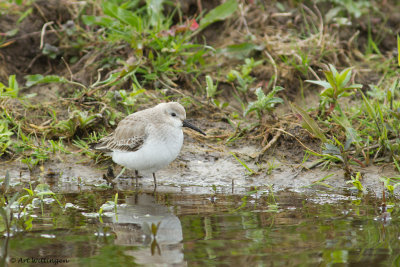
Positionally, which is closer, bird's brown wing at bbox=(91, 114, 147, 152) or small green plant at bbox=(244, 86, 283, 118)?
bird's brown wing at bbox=(91, 114, 147, 152)

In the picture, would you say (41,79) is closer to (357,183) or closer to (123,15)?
(123,15)

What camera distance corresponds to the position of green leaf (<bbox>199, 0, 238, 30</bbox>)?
8.25 m

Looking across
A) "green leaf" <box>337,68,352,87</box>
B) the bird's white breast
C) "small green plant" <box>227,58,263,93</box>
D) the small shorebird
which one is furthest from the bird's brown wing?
"green leaf" <box>337,68,352,87</box>

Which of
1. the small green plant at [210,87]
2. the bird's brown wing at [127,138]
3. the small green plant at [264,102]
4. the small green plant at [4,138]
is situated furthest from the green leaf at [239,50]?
the small green plant at [4,138]

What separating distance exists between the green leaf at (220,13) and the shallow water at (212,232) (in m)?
3.21

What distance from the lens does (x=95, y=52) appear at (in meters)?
8.27

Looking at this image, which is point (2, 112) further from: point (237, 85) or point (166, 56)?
point (237, 85)

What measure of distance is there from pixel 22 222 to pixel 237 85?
13.2 ft

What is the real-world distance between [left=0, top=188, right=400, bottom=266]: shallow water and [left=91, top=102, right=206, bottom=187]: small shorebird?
393mm

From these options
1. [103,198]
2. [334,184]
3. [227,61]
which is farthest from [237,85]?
[103,198]

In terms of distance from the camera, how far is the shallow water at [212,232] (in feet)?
13.3

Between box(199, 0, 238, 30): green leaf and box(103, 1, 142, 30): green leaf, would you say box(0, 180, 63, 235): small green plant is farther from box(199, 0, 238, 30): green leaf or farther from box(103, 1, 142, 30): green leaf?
box(199, 0, 238, 30): green leaf

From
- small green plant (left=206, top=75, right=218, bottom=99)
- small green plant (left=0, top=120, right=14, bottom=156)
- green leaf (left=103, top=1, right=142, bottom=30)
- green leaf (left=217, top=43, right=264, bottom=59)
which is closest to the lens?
small green plant (left=0, top=120, right=14, bottom=156)

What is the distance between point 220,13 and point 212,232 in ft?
14.5
